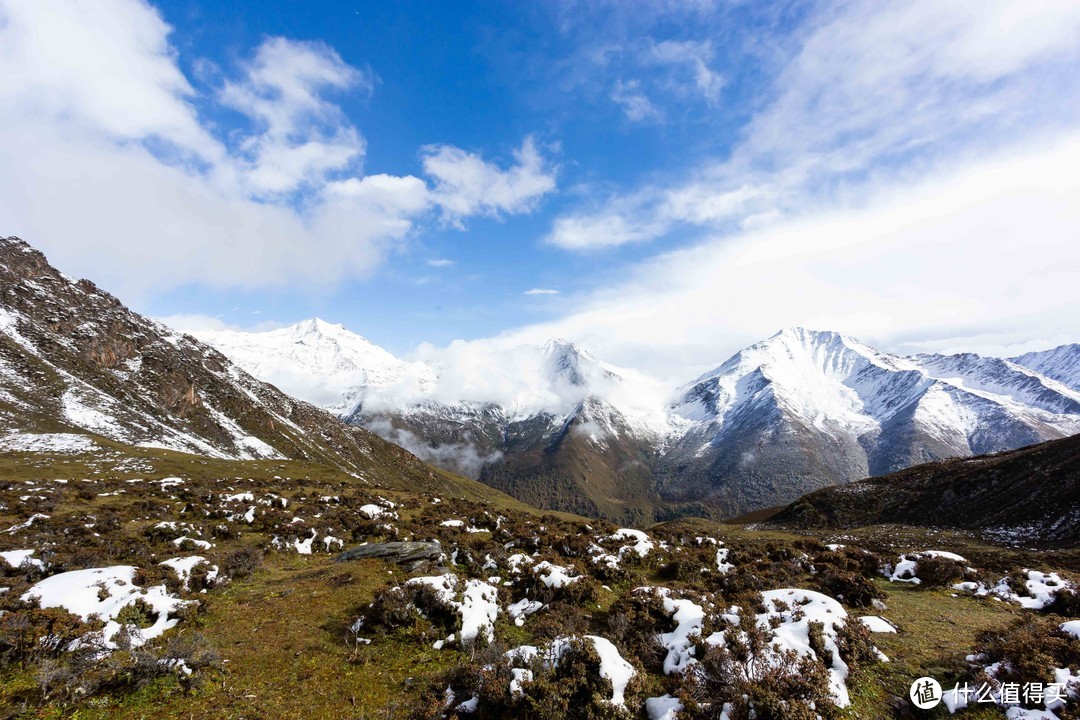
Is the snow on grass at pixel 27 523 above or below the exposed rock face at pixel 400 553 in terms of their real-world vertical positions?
below

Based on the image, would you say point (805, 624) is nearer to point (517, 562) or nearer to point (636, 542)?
point (517, 562)

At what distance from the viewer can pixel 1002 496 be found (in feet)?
152

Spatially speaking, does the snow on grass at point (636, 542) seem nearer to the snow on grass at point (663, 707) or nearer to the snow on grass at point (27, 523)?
the snow on grass at point (663, 707)

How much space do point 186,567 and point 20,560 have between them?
21.3ft

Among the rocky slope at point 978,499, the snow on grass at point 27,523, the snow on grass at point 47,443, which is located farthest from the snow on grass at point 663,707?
the snow on grass at point 47,443

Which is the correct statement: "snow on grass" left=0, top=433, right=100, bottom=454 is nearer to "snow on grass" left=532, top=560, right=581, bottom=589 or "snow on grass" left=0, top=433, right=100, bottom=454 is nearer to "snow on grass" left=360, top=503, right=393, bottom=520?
"snow on grass" left=360, top=503, right=393, bottom=520

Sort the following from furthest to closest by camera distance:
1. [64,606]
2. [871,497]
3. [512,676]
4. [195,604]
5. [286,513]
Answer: [871,497]
[286,513]
[195,604]
[64,606]
[512,676]

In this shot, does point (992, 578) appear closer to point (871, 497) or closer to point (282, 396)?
point (871, 497)

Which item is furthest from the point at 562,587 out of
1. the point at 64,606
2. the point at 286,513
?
the point at 286,513

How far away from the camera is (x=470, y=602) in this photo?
15641 mm

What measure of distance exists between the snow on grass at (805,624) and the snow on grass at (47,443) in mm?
92814

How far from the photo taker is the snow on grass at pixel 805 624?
10.7 meters

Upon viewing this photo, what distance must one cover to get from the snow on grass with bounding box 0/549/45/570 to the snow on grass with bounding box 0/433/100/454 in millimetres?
67025

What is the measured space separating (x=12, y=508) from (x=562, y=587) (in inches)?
1464
